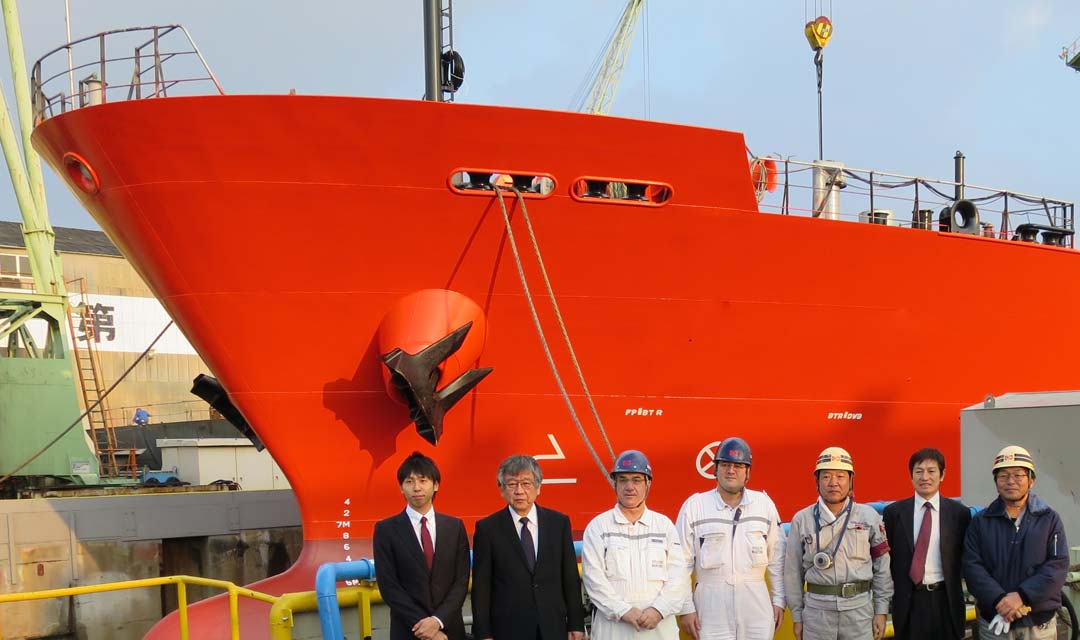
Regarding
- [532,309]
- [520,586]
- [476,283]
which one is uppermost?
[476,283]

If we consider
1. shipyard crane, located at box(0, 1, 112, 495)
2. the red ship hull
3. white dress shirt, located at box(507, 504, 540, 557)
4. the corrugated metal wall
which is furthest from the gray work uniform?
the corrugated metal wall

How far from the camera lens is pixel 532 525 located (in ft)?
15.7

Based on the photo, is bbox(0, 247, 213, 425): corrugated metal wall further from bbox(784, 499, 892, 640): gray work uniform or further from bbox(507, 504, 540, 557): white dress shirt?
bbox(784, 499, 892, 640): gray work uniform

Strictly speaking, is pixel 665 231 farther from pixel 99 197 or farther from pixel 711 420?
pixel 99 197

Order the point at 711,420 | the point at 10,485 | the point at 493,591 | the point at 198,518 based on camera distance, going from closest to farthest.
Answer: the point at 493,591
the point at 711,420
the point at 198,518
the point at 10,485

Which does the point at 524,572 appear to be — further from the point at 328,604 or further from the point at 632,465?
the point at 328,604

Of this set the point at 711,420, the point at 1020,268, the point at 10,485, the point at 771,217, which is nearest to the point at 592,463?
the point at 711,420

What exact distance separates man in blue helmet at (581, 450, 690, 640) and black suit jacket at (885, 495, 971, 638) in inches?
43.5

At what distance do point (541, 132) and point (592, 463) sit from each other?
2.88 m

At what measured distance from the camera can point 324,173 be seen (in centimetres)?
842

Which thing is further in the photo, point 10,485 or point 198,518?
point 10,485

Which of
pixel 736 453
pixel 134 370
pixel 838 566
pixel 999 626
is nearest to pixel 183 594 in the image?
pixel 736 453

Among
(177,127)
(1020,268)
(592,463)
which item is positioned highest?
(177,127)

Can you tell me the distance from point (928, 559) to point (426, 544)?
232cm
